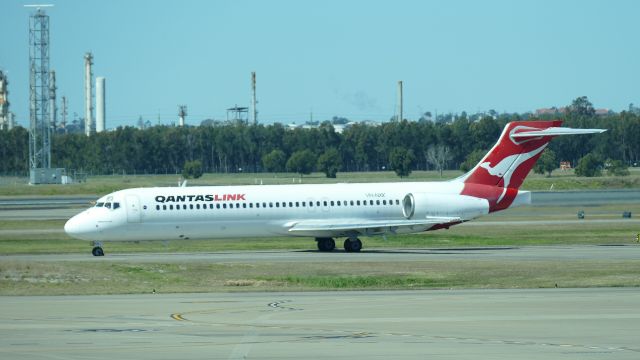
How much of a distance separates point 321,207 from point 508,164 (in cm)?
916

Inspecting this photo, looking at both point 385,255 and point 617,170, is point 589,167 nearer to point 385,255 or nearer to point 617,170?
point 617,170

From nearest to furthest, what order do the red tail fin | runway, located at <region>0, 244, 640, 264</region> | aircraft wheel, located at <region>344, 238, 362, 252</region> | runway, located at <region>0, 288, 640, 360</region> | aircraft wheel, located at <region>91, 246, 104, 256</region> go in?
runway, located at <region>0, 288, 640, 360</region> → runway, located at <region>0, 244, 640, 264</region> → aircraft wheel, located at <region>91, 246, 104, 256</region> → aircraft wheel, located at <region>344, 238, 362, 252</region> → the red tail fin

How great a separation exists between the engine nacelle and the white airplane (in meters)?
0.04

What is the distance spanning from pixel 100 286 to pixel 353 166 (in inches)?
5556

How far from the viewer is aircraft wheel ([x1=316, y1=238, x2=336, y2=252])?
5544cm

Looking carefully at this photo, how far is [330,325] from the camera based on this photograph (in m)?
27.9

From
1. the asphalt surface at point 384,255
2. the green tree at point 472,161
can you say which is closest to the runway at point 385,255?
the asphalt surface at point 384,255

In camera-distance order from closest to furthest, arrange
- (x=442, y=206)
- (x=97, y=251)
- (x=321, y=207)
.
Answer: (x=97, y=251) < (x=321, y=207) < (x=442, y=206)

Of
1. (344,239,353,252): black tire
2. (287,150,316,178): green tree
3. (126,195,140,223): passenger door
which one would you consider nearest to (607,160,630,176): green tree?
(287,150,316,178): green tree

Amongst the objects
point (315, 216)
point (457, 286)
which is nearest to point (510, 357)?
point (457, 286)

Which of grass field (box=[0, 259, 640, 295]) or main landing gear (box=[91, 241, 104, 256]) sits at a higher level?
main landing gear (box=[91, 241, 104, 256])

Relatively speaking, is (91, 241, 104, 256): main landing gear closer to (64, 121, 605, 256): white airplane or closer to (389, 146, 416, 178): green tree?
(64, 121, 605, 256): white airplane

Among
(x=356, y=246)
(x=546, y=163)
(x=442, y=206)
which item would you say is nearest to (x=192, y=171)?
(x=546, y=163)

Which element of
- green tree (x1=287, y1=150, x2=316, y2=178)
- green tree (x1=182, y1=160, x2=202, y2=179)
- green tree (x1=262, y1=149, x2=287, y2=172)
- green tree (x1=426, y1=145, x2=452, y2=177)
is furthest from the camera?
green tree (x1=262, y1=149, x2=287, y2=172)
